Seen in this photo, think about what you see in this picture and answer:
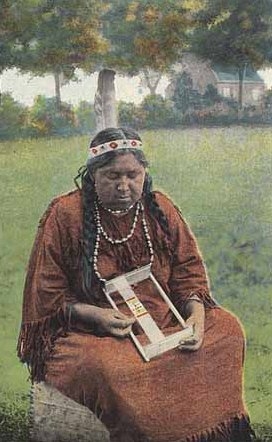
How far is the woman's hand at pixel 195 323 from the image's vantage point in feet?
9.70

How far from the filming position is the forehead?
2955 millimetres

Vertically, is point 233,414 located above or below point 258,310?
below

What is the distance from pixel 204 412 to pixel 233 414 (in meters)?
0.11

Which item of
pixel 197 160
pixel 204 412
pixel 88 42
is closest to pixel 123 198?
pixel 197 160

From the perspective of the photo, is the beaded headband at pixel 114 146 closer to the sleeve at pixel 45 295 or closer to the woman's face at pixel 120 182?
the woman's face at pixel 120 182

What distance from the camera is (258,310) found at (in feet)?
10.0

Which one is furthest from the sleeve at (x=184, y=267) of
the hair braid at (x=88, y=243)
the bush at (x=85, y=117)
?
the bush at (x=85, y=117)

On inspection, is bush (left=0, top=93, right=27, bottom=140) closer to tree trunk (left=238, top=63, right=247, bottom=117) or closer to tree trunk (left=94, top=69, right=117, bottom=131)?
tree trunk (left=94, top=69, right=117, bottom=131)

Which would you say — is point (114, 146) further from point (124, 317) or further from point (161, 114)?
point (124, 317)

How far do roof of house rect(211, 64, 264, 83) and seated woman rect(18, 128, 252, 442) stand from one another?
1.21ft

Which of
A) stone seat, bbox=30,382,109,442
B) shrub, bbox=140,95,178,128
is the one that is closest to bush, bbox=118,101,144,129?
shrub, bbox=140,95,178,128

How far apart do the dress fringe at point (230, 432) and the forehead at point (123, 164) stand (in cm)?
90

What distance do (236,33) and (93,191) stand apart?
0.72 meters

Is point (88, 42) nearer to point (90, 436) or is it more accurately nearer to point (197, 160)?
point (197, 160)
